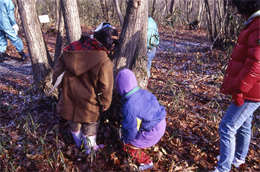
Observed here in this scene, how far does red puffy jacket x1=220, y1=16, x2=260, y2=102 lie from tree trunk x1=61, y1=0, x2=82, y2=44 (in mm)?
2179

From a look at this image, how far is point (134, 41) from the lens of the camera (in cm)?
262

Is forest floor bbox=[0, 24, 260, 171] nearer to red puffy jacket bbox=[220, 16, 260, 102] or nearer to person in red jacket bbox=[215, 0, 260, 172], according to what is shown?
person in red jacket bbox=[215, 0, 260, 172]

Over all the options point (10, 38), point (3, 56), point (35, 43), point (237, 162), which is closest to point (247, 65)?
point (237, 162)

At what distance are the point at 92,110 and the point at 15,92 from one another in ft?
8.15

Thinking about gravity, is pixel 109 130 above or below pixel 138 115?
below

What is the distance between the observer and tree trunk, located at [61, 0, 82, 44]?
9.13 feet

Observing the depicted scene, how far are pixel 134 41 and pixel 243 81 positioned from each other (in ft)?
4.70

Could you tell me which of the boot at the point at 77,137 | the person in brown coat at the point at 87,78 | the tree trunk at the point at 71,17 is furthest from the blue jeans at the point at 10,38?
the boot at the point at 77,137

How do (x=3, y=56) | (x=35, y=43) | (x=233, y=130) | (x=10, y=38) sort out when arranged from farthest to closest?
(x=3, y=56) → (x=10, y=38) → (x=35, y=43) → (x=233, y=130)

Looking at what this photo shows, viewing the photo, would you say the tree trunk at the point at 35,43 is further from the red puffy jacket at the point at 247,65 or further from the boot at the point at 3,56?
the boot at the point at 3,56

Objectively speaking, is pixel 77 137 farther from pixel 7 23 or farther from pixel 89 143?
pixel 7 23

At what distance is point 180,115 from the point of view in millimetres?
3324

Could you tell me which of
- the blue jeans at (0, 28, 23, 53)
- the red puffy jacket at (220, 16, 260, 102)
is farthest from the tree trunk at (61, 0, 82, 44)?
the blue jeans at (0, 28, 23, 53)

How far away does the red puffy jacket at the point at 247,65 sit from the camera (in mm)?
1641
